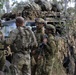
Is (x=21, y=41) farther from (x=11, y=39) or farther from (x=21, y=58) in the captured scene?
(x=21, y=58)

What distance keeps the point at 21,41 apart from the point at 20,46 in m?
0.10

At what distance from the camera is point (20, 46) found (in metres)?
6.74

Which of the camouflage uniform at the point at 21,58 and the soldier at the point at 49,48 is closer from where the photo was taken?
the camouflage uniform at the point at 21,58

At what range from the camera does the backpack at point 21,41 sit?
265 inches

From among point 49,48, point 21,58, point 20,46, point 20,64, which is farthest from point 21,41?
point 49,48

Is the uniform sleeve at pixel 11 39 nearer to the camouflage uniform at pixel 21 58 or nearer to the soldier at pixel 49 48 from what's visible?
the camouflage uniform at pixel 21 58

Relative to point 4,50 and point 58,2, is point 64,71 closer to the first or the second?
point 4,50

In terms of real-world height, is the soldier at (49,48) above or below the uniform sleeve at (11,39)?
below

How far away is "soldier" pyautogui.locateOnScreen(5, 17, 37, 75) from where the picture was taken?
22.1 ft

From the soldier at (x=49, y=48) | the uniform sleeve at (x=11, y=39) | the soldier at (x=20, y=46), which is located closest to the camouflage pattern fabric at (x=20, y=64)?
the soldier at (x=20, y=46)

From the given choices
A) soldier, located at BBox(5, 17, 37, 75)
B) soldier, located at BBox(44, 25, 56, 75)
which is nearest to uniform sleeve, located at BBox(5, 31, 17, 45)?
soldier, located at BBox(5, 17, 37, 75)

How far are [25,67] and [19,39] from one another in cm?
61

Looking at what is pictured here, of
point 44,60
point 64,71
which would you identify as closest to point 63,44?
point 64,71

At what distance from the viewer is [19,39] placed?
673cm
